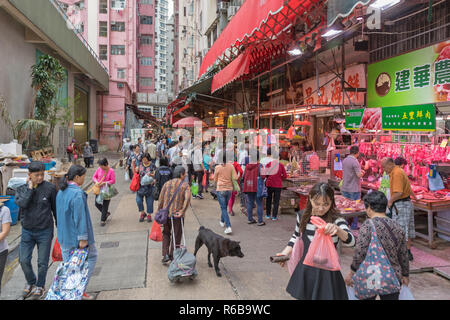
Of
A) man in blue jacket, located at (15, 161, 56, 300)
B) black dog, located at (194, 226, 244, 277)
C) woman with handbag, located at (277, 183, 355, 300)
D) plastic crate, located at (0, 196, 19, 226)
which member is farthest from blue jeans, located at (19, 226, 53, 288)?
plastic crate, located at (0, 196, 19, 226)

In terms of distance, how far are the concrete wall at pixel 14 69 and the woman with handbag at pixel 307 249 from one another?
1275 cm

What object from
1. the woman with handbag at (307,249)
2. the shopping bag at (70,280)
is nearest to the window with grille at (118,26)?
the shopping bag at (70,280)

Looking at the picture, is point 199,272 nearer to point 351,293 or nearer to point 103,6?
point 351,293

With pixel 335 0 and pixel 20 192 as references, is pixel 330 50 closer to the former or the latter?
pixel 335 0

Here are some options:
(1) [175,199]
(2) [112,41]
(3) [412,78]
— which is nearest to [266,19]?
(3) [412,78]

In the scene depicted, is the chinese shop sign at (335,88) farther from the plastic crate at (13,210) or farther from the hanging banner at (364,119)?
the plastic crate at (13,210)

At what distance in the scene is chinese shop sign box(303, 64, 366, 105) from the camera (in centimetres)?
895

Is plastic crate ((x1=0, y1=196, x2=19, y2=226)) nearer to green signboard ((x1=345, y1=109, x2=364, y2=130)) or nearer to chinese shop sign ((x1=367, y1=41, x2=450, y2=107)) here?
green signboard ((x1=345, y1=109, x2=364, y2=130))

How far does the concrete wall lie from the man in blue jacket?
378 inches

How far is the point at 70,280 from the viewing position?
11.8 ft

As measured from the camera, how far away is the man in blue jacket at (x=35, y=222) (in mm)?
4422

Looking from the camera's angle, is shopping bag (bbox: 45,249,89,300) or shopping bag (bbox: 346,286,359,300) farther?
shopping bag (bbox: 45,249,89,300)

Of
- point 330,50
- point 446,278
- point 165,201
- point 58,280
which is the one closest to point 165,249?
point 165,201

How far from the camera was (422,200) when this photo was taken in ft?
21.2
